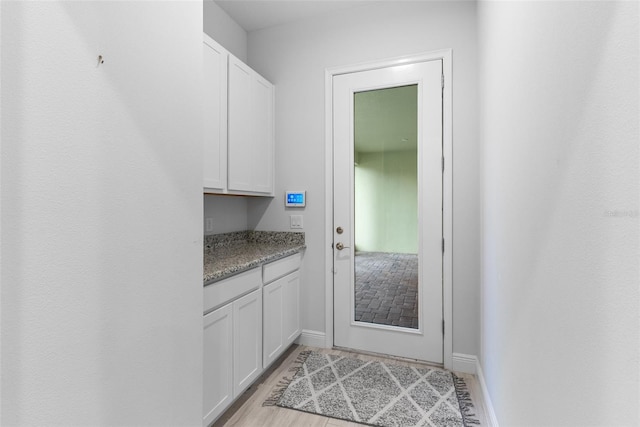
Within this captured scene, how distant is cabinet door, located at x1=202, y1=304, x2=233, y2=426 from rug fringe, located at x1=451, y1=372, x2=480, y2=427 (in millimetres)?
1297

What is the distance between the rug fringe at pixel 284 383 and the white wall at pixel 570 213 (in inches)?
48.6

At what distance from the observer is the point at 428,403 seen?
194 cm

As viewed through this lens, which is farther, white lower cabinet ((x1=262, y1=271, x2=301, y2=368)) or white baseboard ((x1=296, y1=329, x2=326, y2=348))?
white baseboard ((x1=296, y1=329, x2=326, y2=348))

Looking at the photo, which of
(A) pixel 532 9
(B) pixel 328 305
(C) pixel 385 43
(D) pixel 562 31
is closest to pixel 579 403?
(D) pixel 562 31

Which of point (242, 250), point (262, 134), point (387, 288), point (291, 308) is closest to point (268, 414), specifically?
point (291, 308)

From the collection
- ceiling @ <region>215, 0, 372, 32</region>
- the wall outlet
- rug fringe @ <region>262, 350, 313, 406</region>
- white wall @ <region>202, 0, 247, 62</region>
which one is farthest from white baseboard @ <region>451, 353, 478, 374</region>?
white wall @ <region>202, 0, 247, 62</region>

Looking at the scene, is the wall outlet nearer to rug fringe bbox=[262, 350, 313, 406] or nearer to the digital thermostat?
the digital thermostat

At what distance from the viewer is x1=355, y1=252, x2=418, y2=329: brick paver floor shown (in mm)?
2525

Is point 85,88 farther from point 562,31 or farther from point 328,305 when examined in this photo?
point 328,305

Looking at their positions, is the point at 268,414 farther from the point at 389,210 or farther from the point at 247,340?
the point at 389,210

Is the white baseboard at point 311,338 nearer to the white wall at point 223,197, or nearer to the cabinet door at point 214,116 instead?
the white wall at point 223,197

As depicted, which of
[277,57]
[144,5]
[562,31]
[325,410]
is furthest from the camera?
[277,57]

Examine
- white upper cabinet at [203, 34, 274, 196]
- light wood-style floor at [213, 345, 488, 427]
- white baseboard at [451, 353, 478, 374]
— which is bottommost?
light wood-style floor at [213, 345, 488, 427]

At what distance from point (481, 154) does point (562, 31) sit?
149 centimetres
